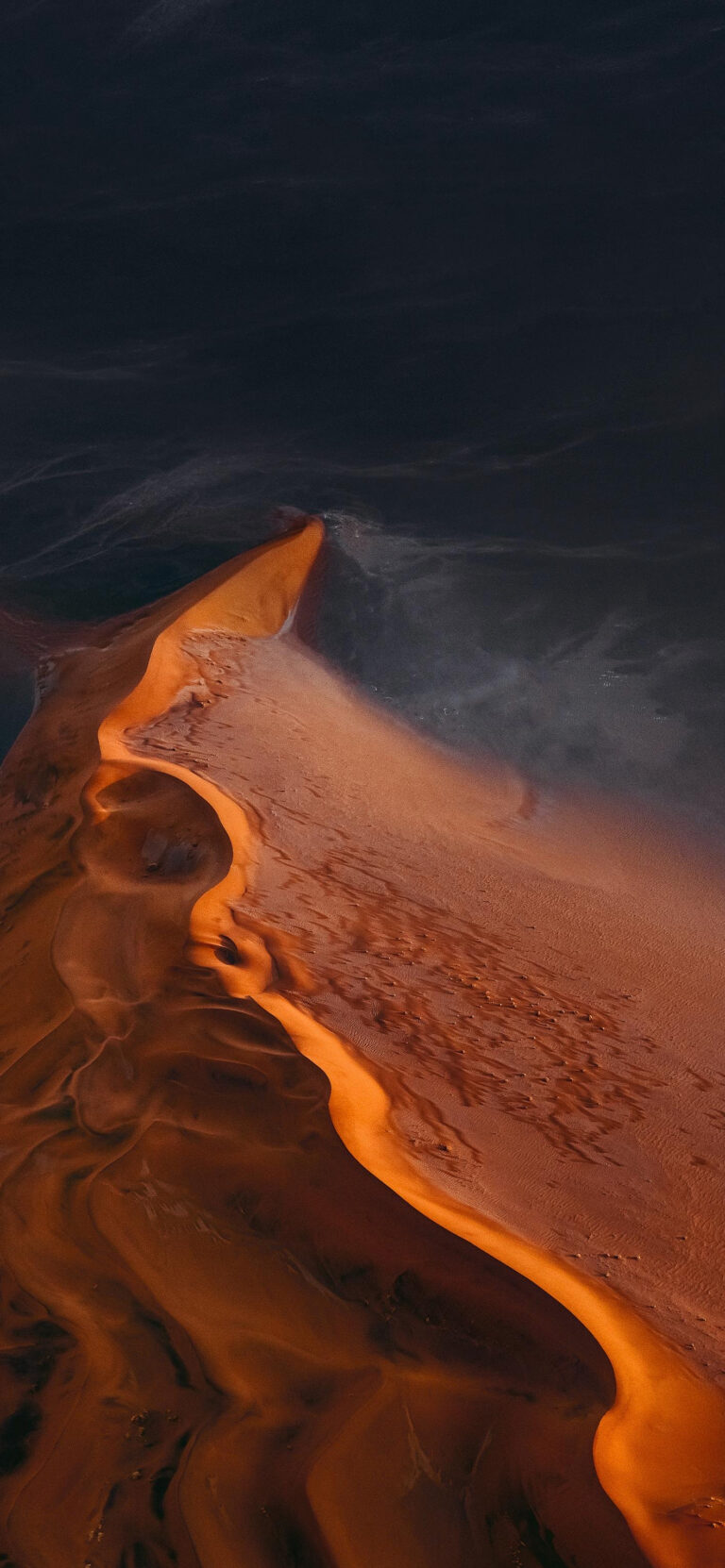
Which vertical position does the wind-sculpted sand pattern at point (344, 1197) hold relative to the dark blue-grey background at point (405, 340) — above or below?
below

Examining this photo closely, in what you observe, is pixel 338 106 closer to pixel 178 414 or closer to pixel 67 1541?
pixel 178 414

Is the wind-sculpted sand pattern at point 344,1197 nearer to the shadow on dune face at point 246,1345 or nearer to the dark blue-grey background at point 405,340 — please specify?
the shadow on dune face at point 246,1345

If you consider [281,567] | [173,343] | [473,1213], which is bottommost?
[473,1213]

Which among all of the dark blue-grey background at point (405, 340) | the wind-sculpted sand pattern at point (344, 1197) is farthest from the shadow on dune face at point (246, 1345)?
the dark blue-grey background at point (405, 340)

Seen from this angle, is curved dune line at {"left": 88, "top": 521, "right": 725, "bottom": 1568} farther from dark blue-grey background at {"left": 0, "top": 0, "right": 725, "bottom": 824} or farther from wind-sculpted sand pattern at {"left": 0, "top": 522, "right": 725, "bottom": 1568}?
dark blue-grey background at {"left": 0, "top": 0, "right": 725, "bottom": 824}

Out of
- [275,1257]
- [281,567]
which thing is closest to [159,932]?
[275,1257]

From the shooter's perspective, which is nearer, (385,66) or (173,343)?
(173,343)

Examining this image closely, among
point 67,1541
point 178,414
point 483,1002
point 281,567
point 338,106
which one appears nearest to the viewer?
point 67,1541
